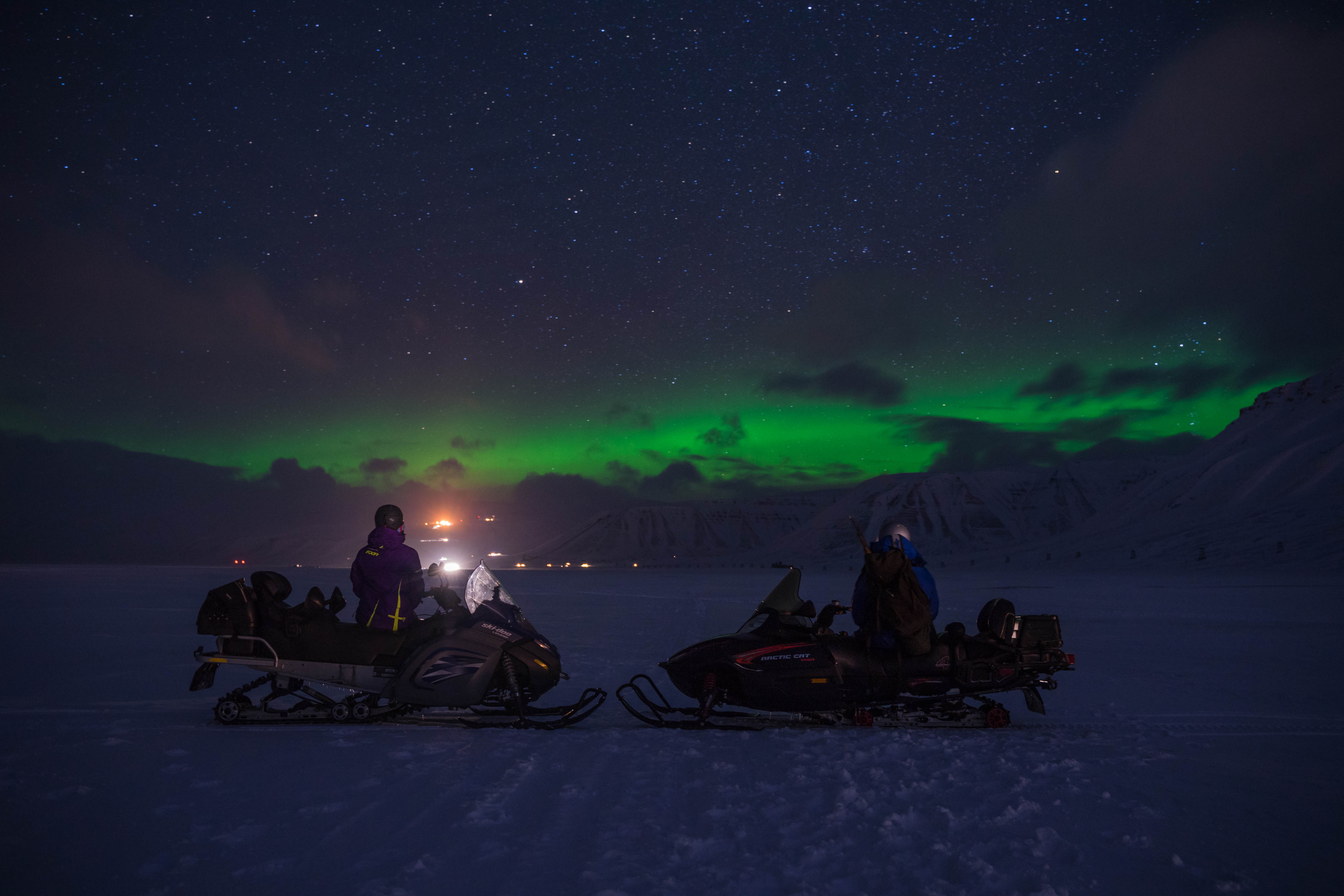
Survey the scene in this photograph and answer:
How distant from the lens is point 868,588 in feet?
20.1

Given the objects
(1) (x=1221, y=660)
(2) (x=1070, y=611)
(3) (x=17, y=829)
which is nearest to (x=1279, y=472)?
(2) (x=1070, y=611)

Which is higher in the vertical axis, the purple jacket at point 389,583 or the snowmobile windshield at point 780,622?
the purple jacket at point 389,583

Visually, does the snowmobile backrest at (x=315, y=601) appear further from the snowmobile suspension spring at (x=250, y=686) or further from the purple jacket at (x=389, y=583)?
the snowmobile suspension spring at (x=250, y=686)

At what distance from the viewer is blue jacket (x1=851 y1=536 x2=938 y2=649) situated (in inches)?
235

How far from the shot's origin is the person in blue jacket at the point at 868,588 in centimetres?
596

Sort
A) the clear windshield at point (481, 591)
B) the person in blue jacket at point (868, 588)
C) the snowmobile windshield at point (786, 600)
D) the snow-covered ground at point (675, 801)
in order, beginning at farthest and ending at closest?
1. the clear windshield at point (481, 591)
2. the snowmobile windshield at point (786, 600)
3. the person in blue jacket at point (868, 588)
4. the snow-covered ground at point (675, 801)

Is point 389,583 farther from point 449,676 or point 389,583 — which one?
point 449,676

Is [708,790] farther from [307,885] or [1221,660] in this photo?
[1221,660]

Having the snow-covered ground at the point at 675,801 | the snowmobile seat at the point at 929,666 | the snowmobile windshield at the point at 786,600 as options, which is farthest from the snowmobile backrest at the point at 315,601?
the snowmobile seat at the point at 929,666

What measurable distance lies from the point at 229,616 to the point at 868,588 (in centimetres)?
539

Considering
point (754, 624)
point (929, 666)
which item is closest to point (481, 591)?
point (754, 624)

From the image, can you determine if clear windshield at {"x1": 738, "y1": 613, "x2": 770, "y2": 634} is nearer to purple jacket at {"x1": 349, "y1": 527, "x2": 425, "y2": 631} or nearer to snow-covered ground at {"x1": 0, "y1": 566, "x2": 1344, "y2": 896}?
snow-covered ground at {"x1": 0, "y1": 566, "x2": 1344, "y2": 896}

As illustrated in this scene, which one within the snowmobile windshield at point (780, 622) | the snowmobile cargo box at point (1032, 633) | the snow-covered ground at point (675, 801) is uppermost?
the snowmobile windshield at point (780, 622)

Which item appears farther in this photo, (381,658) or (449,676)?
(381,658)
